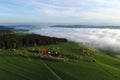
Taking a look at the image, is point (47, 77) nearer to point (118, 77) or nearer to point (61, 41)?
point (118, 77)

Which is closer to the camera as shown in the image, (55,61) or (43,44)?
(55,61)

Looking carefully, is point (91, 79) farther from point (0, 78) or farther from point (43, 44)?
point (43, 44)

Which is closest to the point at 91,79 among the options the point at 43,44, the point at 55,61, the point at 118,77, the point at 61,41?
the point at 118,77

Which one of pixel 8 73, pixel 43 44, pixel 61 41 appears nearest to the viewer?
pixel 8 73

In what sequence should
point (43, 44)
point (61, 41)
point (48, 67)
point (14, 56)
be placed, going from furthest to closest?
point (61, 41) → point (43, 44) → point (14, 56) → point (48, 67)

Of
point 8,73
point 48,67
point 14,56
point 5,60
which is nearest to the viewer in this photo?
point 8,73

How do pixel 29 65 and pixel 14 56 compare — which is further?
pixel 14 56

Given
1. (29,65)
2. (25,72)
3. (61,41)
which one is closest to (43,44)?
(61,41)

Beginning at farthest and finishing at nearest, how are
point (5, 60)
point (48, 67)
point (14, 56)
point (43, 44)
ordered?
point (43, 44) → point (14, 56) → point (5, 60) → point (48, 67)
